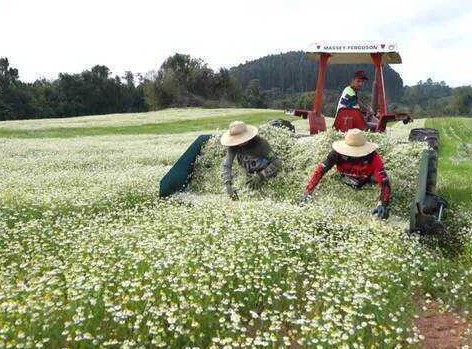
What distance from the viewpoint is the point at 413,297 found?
20.8 feet

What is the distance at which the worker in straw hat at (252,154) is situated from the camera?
1088cm

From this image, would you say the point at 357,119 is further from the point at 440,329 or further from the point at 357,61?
the point at 440,329

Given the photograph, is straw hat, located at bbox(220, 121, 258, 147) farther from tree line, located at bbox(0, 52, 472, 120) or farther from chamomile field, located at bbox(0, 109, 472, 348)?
tree line, located at bbox(0, 52, 472, 120)

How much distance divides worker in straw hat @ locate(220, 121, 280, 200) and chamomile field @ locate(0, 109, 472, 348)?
253 millimetres

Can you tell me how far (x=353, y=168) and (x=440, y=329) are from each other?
478cm

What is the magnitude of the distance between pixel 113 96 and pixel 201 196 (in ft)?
272

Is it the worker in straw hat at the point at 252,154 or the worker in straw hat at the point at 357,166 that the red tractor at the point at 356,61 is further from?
the worker in straw hat at the point at 357,166

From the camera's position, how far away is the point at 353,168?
1013cm

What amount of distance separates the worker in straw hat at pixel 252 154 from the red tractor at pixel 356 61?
1946mm

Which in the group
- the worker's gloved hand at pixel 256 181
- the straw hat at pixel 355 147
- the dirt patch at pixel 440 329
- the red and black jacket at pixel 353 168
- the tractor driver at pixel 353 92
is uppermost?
the tractor driver at pixel 353 92

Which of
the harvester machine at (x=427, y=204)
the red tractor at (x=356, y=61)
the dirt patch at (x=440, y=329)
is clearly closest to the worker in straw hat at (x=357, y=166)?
the harvester machine at (x=427, y=204)

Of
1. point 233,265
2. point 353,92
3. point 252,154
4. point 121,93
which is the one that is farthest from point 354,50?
point 121,93

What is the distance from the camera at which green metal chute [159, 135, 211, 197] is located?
1127 centimetres

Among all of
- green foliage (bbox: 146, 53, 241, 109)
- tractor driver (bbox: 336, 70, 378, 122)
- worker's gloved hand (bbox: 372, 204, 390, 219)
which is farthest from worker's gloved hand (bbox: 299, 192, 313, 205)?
green foliage (bbox: 146, 53, 241, 109)
